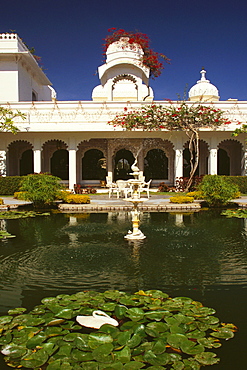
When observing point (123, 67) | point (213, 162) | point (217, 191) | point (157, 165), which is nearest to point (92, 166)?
point (157, 165)

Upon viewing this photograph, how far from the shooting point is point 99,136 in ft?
58.9

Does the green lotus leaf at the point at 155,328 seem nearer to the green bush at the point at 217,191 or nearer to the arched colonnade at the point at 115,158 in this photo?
the green bush at the point at 217,191

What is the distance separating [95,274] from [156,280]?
84 centimetres

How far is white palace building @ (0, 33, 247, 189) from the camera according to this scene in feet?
57.2

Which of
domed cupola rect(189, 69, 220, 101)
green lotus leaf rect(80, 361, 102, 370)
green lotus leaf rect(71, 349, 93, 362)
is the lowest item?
green lotus leaf rect(80, 361, 102, 370)

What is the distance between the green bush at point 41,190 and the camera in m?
11.0

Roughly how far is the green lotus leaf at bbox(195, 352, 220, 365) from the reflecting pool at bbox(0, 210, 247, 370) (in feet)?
0.15

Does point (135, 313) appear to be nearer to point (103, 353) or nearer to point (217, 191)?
point (103, 353)

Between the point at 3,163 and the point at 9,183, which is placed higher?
the point at 3,163

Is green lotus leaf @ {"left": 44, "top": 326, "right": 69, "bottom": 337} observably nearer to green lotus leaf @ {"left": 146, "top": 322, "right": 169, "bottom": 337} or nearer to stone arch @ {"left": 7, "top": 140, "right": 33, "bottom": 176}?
green lotus leaf @ {"left": 146, "top": 322, "right": 169, "bottom": 337}

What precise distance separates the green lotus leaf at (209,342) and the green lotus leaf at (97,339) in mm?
756

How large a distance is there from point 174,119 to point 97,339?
50.0ft

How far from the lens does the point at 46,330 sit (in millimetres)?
2902

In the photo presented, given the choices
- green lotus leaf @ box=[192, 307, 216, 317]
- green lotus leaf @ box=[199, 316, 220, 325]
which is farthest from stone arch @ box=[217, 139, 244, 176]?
green lotus leaf @ box=[199, 316, 220, 325]
